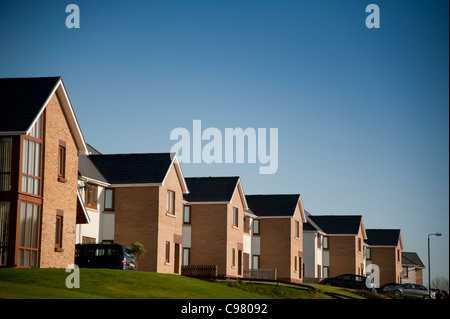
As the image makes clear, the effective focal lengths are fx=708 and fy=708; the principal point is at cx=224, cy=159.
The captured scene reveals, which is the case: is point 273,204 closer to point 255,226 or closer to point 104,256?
point 255,226

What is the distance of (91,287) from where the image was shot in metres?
26.5

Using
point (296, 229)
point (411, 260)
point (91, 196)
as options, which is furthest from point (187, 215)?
point (411, 260)

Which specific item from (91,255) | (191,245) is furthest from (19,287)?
(191,245)

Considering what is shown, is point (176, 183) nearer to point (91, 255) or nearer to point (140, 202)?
point (140, 202)

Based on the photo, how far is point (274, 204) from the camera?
66875mm

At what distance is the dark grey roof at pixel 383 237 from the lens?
9488 centimetres

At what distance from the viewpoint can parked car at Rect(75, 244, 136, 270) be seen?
3681 centimetres

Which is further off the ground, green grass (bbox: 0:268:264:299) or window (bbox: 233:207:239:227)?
window (bbox: 233:207:239:227)

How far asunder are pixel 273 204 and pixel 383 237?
113ft

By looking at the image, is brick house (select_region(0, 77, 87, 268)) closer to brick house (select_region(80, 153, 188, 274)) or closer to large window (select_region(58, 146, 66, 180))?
large window (select_region(58, 146, 66, 180))

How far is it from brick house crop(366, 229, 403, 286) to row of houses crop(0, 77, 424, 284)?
17.9m

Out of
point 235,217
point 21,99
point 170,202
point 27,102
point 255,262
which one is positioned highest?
point 21,99

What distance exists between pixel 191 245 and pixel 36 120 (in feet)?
80.4

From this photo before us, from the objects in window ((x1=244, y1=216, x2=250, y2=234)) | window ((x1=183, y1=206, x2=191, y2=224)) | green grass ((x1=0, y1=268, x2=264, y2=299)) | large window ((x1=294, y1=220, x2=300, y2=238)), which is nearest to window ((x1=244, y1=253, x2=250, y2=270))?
window ((x1=244, y1=216, x2=250, y2=234))
